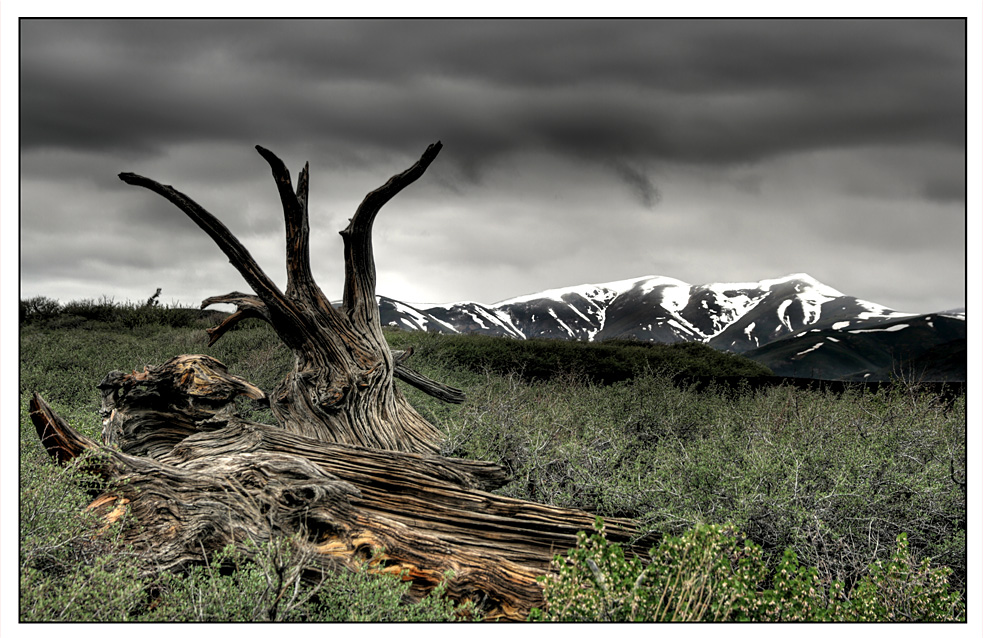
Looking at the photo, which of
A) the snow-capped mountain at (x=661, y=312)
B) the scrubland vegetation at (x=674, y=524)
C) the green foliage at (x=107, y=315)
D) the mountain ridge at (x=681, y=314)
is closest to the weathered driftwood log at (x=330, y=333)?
the scrubland vegetation at (x=674, y=524)

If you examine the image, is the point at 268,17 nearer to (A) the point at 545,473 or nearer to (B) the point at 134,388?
(B) the point at 134,388

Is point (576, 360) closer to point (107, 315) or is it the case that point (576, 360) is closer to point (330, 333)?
point (330, 333)

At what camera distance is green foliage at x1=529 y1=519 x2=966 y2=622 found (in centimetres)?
300

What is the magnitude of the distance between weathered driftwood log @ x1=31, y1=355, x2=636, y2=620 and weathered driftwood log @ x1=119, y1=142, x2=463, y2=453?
126 cm

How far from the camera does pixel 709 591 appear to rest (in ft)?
9.83

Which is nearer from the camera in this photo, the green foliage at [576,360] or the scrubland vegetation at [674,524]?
the scrubland vegetation at [674,524]

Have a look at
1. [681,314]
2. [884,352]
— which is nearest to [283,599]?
[884,352]

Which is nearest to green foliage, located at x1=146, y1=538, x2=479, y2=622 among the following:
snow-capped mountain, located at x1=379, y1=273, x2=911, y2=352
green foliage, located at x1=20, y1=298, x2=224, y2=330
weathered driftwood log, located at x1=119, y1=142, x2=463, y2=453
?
weathered driftwood log, located at x1=119, y1=142, x2=463, y2=453

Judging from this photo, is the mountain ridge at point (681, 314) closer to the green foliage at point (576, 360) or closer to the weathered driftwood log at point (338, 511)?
the green foliage at point (576, 360)

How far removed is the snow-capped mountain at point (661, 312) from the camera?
1002cm

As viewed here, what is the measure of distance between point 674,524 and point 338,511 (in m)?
2.47

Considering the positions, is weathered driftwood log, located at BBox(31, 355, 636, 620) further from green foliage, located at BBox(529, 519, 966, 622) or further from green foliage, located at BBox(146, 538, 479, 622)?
green foliage, located at BBox(529, 519, 966, 622)

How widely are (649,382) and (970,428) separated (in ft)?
22.1

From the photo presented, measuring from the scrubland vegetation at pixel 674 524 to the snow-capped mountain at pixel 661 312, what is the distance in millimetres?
1870
